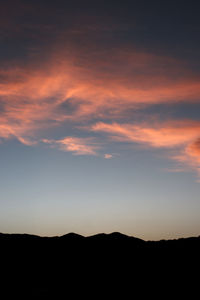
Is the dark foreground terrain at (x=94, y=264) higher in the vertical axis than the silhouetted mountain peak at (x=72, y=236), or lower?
lower

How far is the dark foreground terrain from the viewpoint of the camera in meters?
38.3

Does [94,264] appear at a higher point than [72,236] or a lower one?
lower

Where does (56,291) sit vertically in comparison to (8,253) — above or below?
below

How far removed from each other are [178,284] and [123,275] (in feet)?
23.0

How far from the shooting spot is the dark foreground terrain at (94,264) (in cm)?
3834

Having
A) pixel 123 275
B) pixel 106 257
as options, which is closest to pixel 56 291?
pixel 123 275

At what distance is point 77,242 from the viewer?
176 feet

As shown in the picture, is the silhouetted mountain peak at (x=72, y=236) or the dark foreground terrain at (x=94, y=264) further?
the silhouetted mountain peak at (x=72, y=236)

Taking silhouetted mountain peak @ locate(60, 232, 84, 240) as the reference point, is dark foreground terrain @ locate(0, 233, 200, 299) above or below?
below

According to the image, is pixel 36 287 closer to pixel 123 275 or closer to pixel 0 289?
pixel 0 289

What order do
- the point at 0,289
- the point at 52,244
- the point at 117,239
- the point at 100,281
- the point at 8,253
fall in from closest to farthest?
1. the point at 0,289
2. the point at 100,281
3. the point at 8,253
4. the point at 52,244
5. the point at 117,239

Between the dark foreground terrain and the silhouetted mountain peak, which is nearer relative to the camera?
the dark foreground terrain

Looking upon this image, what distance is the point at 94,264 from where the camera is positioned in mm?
45906

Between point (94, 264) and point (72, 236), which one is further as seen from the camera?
point (72, 236)
